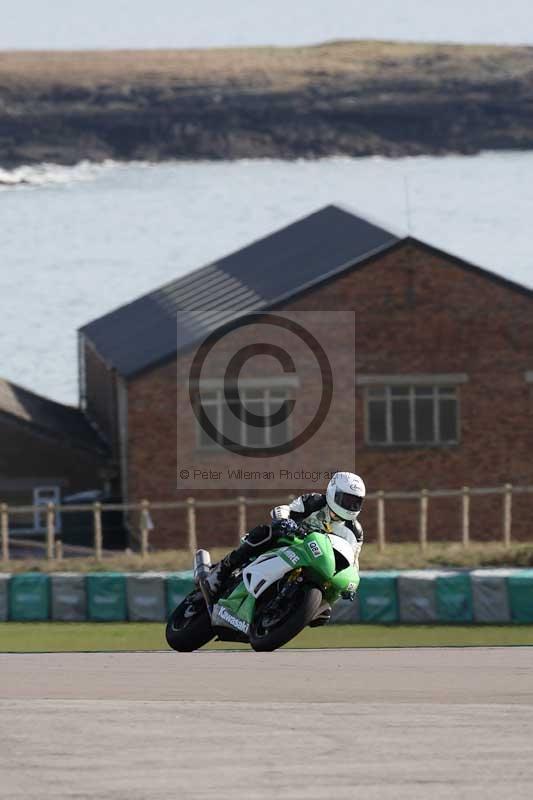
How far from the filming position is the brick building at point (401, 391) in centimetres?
4675

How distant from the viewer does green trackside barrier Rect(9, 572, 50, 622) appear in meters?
31.0

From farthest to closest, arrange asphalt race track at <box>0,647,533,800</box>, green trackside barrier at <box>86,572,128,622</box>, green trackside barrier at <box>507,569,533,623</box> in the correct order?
1. green trackside barrier at <box>86,572,128,622</box>
2. green trackside barrier at <box>507,569,533,623</box>
3. asphalt race track at <box>0,647,533,800</box>

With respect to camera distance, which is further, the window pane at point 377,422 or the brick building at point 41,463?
the brick building at point 41,463

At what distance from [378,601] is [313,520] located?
1066 centimetres

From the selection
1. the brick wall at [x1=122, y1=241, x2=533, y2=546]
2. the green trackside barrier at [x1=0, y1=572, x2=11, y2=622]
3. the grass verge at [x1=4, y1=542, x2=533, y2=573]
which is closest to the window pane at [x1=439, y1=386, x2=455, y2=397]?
the brick wall at [x1=122, y1=241, x2=533, y2=546]

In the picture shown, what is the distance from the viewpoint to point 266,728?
18734 mm

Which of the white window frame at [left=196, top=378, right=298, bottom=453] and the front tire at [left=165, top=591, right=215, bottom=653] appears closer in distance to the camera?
the front tire at [left=165, top=591, right=215, bottom=653]

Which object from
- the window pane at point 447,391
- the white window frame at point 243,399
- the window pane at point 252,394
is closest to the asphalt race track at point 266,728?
the white window frame at point 243,399

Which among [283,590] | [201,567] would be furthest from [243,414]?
[283,590]

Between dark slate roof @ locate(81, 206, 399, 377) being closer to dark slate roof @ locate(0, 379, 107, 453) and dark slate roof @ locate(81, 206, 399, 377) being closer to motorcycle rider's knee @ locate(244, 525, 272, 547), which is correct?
dark slate roof @ locate(0, 379, 107, 453)

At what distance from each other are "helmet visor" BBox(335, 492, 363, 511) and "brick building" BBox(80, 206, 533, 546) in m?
27.0

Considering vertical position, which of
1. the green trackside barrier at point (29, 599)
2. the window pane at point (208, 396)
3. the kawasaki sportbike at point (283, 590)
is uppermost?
the window pane at point (208, 396)

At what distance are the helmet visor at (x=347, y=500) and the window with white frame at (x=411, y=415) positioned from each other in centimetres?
2814

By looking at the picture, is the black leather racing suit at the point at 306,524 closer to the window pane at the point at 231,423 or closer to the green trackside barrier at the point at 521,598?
the green trackside barrier at the point at 521,598
